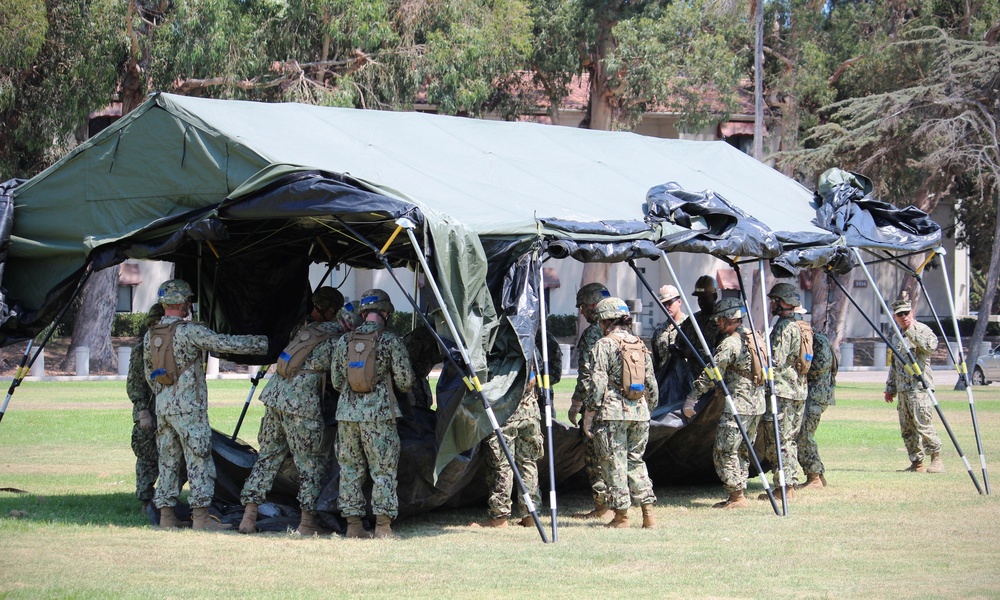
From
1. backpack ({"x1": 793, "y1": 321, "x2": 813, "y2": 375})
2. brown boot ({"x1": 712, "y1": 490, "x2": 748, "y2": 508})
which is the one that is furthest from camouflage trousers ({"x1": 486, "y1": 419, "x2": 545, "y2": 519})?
backpack ({"x1": 793, "y1": 321, "x2": 813, "y2": 375})

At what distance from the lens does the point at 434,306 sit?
8953mm

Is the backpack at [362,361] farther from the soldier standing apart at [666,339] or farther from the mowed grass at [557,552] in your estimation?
the soldier standing apart at [666,339]

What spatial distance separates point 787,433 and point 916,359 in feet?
8.75

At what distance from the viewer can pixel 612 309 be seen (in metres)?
9.68

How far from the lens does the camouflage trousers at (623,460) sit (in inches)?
372

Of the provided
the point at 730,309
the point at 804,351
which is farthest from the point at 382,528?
the point at 804,351

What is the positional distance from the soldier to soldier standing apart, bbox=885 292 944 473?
3.10 meters

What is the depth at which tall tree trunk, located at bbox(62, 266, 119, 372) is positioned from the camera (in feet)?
102

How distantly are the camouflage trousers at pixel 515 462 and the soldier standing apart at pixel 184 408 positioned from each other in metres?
2.05

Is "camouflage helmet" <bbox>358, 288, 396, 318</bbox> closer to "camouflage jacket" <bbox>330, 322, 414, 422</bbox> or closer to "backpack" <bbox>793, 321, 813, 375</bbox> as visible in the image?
"camouflage jacket" <bbox>330, 322, 414, 422</bbox>

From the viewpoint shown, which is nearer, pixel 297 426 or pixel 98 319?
pixel 297 426

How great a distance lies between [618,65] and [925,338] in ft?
67.7

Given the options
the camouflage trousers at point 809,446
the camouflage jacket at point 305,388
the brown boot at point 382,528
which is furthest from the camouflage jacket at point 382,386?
the camouflage trousers at point 809,446

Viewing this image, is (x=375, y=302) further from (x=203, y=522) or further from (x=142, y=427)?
(x=142, y=427)
